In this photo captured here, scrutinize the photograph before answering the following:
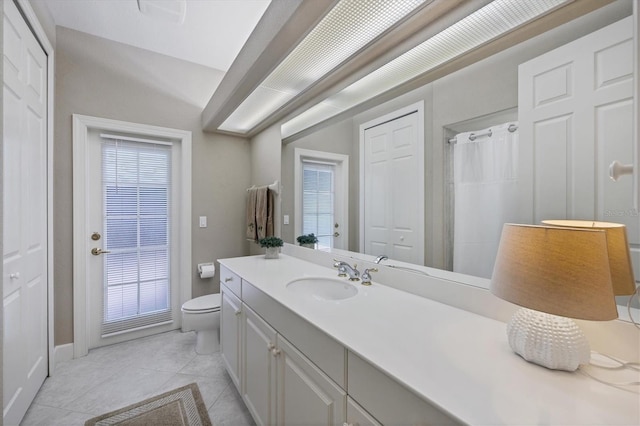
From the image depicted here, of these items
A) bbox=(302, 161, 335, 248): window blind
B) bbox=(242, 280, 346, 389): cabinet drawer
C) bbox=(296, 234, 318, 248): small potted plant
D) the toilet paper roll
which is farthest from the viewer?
the toilet paper roll

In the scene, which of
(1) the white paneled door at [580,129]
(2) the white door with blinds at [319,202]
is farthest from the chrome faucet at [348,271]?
(1) the white paneled door at [580,129]

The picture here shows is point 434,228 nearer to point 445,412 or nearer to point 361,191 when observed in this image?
point 361,191

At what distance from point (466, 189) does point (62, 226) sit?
9.49 feet

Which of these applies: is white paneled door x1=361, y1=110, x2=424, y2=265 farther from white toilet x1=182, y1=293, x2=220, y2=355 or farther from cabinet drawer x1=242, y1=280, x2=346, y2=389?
white toilet x1=182, y1=293, x2=220, y2=355

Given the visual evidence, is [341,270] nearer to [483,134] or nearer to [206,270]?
[483,134]

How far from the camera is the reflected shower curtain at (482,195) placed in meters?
1.01

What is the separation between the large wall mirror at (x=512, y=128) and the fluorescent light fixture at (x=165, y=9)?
4.96 ft

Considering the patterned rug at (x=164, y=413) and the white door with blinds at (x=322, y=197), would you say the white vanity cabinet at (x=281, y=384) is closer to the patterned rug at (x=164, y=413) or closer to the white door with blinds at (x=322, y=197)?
the patterned rug at (x=164, y=413)

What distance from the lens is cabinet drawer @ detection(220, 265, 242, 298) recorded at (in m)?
1.71

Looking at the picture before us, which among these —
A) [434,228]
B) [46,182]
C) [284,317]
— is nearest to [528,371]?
[434,228]

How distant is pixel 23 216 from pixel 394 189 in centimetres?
212

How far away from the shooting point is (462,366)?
708 millimetres

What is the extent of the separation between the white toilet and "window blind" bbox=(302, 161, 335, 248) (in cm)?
103

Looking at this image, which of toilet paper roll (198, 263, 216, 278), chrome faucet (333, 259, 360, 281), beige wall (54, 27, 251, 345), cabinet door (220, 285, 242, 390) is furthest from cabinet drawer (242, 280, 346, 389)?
beige wall (54, 27, 251, 345)
